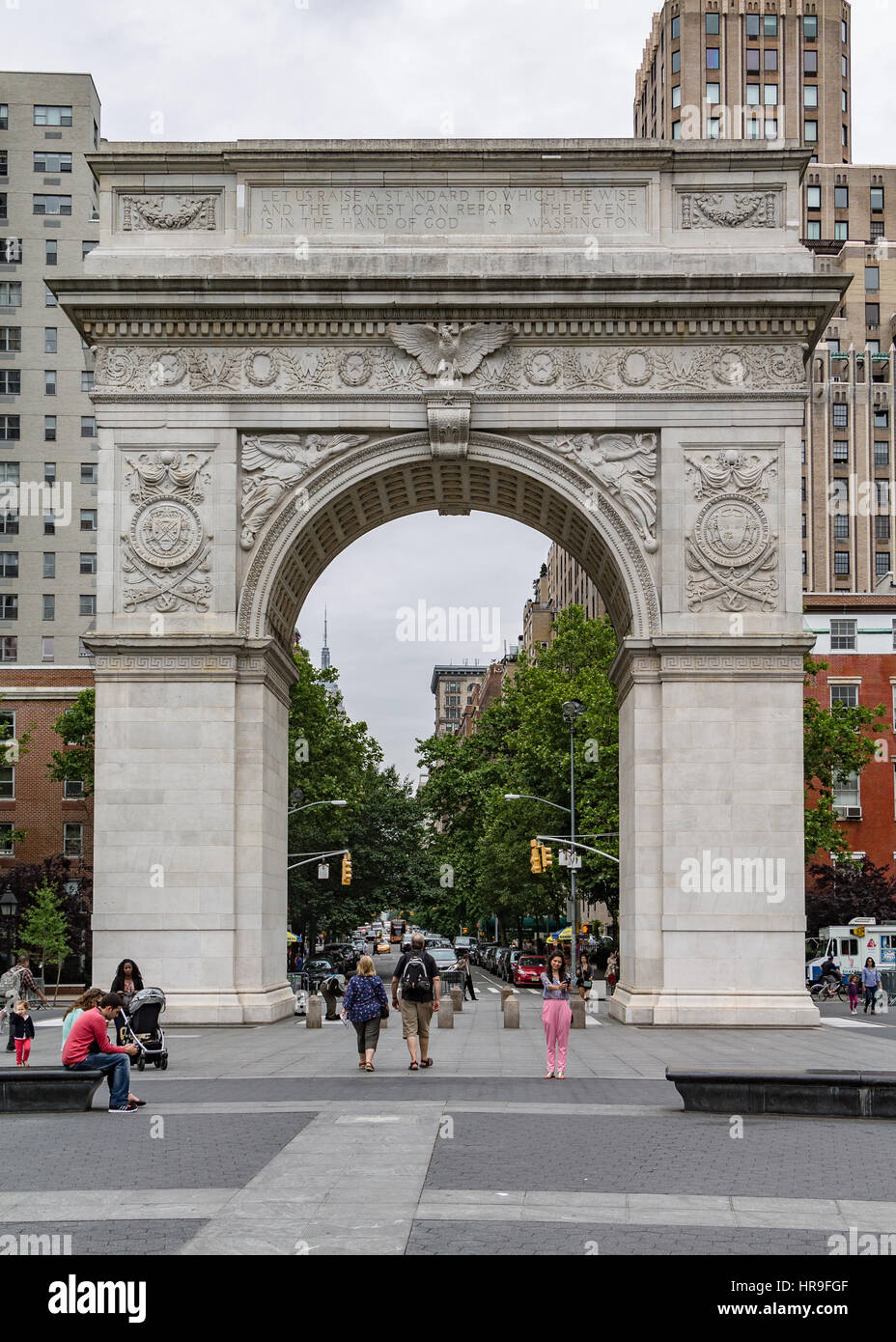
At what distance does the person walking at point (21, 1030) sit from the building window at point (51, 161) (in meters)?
70.6

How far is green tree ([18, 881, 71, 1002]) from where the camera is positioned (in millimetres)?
56688

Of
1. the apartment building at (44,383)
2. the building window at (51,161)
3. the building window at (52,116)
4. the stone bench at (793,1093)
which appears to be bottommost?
the stone bench at (793,1093)

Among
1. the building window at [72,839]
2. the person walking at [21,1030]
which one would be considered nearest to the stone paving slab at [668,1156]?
the person walking at [21,1030]

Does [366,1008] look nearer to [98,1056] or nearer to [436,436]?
[98,1056]

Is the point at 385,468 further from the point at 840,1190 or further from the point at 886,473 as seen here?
the point at 886,473

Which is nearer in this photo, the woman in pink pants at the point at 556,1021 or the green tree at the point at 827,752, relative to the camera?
the woman in pink pants at the point at 556,1021

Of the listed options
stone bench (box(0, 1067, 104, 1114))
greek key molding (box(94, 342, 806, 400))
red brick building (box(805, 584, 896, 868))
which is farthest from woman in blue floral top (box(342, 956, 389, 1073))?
red brick building (box(805, 584, 896, 868))

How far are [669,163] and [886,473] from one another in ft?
264

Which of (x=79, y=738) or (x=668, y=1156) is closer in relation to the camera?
(x=668, y=1156)

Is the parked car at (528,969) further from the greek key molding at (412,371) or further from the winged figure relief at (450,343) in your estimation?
the winged figure relief at (450,343)

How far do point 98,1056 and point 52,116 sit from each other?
253 ft

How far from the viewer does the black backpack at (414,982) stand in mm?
23156

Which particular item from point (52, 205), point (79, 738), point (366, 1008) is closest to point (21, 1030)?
point (366, 1008)

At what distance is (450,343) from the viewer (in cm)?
3378
